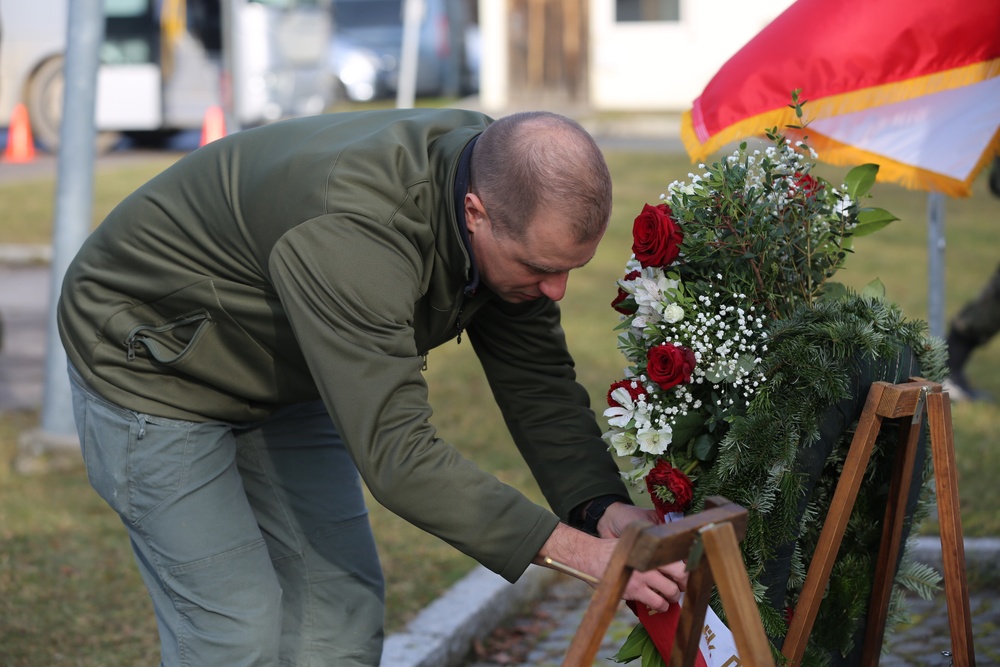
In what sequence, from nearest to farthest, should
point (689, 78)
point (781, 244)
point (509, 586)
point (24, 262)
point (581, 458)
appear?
point (781, 244) → point (581, 458) → point (509, 586) → point (24, 262) → point (689, 78)

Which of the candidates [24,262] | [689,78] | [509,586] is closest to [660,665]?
[509,586]

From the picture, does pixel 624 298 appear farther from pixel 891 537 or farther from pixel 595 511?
pixel 891 537

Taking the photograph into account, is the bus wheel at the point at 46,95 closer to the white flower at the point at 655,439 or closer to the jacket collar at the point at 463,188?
the jacket collar at the point at 463,188

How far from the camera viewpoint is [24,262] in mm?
10742

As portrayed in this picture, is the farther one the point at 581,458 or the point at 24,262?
the point at 24,262

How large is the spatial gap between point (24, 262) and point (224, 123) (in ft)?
10.6

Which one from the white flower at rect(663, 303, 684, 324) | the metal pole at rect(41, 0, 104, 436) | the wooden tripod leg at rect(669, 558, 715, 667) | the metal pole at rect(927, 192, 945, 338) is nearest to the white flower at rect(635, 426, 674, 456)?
the white flower at rect(663, 303, 684, 324)

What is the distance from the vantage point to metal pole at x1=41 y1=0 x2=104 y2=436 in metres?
5.65

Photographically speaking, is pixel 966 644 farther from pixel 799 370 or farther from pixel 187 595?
pixel 187 595

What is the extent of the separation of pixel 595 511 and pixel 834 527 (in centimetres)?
60

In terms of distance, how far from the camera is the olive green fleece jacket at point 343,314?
225cm

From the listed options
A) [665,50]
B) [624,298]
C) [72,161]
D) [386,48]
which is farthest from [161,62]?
[624,298]

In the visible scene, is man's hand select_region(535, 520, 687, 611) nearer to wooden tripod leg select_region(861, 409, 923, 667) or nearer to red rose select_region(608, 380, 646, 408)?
red rose select_region(608, 380, 646, 408)

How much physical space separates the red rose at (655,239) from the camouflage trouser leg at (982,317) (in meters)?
4.38
